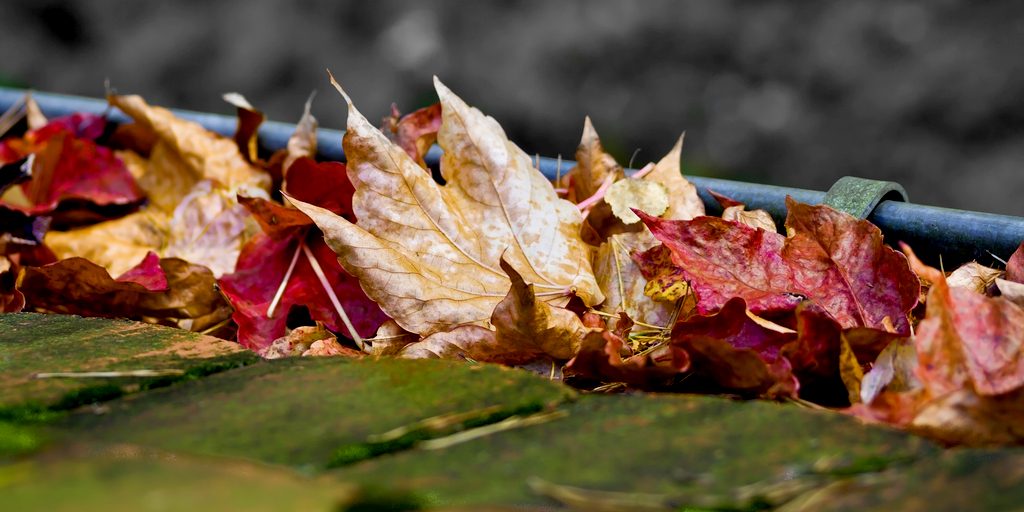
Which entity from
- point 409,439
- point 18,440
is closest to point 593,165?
A: point 409,439

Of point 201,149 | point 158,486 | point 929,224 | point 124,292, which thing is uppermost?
point 201,149

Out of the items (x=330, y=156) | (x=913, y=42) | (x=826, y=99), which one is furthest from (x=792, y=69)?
(x=330, y=156)

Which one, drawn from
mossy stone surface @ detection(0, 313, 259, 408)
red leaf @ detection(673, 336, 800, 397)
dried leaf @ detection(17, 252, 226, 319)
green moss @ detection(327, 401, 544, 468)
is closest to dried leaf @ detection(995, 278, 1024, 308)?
red leaf @ detection(673, 336, 800, 397)

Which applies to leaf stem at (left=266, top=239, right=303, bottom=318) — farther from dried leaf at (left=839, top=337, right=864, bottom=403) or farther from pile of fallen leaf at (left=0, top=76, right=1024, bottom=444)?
dried leaf at (left=839, top=337, right=864, bottom=403)

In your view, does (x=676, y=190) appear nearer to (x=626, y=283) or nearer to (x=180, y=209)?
(x=626, y=283)

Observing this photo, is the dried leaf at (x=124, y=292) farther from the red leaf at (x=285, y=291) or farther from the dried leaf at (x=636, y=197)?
the dried leaf at (x=636, y=197)

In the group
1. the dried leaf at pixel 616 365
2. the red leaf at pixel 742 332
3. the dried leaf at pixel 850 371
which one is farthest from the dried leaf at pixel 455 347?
the dried leaf at pixel 850 371
